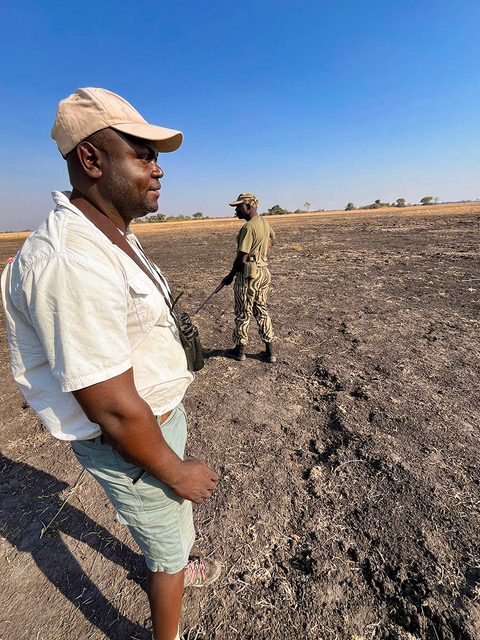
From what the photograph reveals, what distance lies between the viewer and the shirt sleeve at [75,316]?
34.3 inches

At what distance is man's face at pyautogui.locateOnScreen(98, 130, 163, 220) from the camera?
1.09m

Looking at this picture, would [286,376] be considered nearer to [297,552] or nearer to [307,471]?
[307,471]

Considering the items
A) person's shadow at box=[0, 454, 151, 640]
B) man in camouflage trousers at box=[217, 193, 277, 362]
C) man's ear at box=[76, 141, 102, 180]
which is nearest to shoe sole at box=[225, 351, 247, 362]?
man in camouflage trousers at box=[217, 193, 277, 362]

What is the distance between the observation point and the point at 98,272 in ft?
2.97

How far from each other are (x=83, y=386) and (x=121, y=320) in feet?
0.69

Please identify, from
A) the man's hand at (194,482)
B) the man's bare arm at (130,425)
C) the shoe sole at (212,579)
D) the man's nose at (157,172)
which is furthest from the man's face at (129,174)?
the shoe sole at (212,579)

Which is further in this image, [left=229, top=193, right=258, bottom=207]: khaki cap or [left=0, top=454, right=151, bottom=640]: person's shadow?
[left=229, top=193, right=258, bottom=207]: khaki cap

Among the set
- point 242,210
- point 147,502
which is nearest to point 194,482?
point 147,502

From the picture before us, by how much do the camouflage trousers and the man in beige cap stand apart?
319 cm

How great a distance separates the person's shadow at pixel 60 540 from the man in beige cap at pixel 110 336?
2.16 ft

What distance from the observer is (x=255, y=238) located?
14.3ft

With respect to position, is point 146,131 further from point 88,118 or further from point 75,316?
point 75,316

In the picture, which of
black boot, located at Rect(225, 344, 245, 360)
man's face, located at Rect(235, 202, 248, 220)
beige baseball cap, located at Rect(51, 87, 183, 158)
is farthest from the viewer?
black boot, located at Rect(225, 344, 245, 360)

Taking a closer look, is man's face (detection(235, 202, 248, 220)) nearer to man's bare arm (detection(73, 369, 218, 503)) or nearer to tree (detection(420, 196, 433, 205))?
man's bare arm (detection(73, 369, 218, 503))
